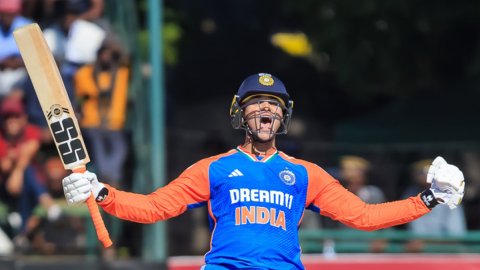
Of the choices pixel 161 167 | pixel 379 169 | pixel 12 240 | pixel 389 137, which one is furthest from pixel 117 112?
pixel 389 137

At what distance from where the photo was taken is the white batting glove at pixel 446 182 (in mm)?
7199

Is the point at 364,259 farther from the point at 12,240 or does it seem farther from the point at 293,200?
the point at 293,200

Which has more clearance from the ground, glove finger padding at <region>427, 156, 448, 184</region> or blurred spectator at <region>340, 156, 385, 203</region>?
blurred spectator at <region>340, 156, 385, 203</region>

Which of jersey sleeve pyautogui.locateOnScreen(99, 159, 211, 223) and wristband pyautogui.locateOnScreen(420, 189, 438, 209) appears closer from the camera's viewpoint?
jersey sleeve pyautogui.locateOnScreen(99, 159, 211, 223)

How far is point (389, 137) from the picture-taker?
18.7m

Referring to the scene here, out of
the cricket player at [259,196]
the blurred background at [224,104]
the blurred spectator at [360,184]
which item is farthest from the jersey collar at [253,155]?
the blurred spectator at [360,184]

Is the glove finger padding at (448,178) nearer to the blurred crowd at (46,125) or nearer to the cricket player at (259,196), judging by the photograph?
the cricket player at (259,196)

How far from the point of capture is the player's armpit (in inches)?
290

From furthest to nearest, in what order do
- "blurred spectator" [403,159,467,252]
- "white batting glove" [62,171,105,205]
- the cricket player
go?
"blurred spectator" [403,159,467,252] → the cricket player → "white batting glove" [62,171,105,205]

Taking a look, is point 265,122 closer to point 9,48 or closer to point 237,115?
point 237,115

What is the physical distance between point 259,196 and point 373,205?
725 mm

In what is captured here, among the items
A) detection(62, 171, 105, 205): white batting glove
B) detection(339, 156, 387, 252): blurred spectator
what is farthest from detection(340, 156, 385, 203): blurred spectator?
detection(62, 171, 105, 205): white batting glove

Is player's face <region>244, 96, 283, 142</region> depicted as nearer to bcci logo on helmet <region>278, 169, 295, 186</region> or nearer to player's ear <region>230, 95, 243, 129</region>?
player's ear <region>230, 95, 243, 129</region>

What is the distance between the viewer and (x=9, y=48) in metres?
12.3
